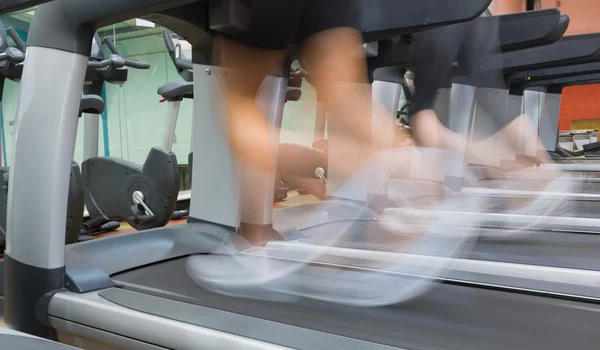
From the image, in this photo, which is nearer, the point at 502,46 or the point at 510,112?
the point at 502,46

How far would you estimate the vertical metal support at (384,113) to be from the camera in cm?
260

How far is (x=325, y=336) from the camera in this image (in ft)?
2.87

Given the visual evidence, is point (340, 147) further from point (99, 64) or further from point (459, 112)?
point (99, 64)

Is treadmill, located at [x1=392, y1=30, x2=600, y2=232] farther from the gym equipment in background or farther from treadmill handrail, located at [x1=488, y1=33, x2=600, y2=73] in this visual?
the gym equipment in background

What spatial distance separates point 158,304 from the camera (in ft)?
3.46

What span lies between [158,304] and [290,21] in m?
1.05

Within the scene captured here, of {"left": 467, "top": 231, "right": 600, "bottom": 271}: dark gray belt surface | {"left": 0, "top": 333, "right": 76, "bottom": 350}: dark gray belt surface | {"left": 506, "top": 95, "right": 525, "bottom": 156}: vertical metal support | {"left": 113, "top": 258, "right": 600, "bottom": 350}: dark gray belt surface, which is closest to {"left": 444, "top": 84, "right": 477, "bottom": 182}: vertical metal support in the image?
{"left": 467, "top": 231, "right": 600, "bottom": 271}: dark gray belt surface

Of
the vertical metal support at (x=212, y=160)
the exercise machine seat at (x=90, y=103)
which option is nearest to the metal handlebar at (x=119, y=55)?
the exercise machine seat at (x=90, y=103)

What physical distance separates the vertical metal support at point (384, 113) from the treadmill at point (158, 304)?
114 centimetres

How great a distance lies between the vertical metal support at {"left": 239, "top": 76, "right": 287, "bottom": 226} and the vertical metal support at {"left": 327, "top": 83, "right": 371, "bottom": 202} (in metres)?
0.73

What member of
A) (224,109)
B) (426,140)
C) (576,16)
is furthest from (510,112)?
(224,109)

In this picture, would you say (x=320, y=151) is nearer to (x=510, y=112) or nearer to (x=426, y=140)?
(x=426, y=140)

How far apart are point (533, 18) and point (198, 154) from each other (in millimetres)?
1946

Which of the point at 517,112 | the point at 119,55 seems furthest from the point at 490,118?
the point at 119,55
